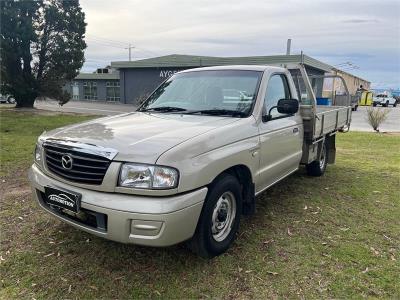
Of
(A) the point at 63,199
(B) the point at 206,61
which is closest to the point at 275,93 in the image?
(A) the point at 63,199

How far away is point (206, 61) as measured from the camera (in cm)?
3516

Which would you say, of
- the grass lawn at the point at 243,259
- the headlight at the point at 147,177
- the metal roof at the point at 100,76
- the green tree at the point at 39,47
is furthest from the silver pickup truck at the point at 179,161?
the metal roof at the point at 100,76

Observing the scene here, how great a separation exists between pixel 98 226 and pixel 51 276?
0.75m

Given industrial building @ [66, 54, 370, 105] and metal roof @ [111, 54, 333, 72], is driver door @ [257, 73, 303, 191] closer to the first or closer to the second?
metal roof @ [111, 54, 333, 72]

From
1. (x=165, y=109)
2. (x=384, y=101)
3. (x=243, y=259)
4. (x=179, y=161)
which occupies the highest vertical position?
(x=165, y=109)

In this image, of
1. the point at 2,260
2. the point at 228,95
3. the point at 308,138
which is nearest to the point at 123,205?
the point at 2,260

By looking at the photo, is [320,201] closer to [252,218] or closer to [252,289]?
[252,218]

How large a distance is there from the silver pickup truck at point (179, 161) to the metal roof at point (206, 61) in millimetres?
26204

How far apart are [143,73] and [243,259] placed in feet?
129

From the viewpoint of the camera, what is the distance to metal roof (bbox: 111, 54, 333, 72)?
1239 inches

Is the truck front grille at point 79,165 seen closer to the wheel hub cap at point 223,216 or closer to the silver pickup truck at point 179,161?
the silver pickup truck at point 179,161

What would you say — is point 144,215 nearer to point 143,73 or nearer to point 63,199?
point 63,199

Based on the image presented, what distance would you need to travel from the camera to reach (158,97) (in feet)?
15.5

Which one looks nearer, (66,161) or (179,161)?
(179,161)
